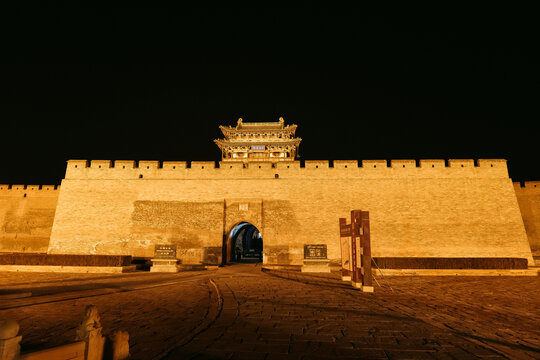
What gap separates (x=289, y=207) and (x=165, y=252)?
21.6 feet

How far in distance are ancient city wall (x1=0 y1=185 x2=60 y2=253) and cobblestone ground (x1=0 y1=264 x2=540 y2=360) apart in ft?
52.5

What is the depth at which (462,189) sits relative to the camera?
14.4 meters

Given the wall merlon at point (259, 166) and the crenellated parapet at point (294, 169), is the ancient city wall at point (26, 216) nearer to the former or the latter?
the crenellated parapet at point (294, 169)

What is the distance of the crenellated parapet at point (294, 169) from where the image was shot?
14719 millimetres

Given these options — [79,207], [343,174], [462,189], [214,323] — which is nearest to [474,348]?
[214,323]

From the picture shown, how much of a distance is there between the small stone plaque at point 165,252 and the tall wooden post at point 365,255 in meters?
7.55

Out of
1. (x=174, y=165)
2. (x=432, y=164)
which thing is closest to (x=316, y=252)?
(x=432, y=164)

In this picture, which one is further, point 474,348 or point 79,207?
point 79,207

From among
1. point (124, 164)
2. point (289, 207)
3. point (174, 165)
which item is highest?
point (124, 164)

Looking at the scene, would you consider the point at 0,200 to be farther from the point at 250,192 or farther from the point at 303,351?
the point at 303,351

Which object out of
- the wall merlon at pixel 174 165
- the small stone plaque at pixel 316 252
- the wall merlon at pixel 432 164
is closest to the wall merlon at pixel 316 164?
the wall merlon at pixel 432 164

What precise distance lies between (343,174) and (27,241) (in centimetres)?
2160

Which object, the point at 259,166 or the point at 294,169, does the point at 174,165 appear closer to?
the point at 259,166

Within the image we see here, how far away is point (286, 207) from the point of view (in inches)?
575
